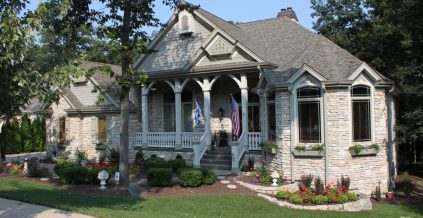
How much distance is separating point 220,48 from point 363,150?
26.5 feet

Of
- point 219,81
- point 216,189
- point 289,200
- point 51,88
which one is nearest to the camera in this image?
point 51,88

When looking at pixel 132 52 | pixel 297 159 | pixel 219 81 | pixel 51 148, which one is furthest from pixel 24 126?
pixel 297 159

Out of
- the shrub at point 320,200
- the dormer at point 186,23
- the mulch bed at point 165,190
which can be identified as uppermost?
the dormer at point 186,23

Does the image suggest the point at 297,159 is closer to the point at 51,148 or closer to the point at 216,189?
the point at 216,189

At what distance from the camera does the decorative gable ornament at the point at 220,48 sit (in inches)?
775

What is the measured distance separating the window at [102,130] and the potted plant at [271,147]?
10.7m

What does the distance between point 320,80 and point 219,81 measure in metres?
7.54

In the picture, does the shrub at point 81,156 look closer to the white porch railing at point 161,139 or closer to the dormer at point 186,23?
the white porch railing at point 161,139

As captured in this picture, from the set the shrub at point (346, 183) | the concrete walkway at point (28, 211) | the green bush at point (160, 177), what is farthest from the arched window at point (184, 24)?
the concrete walkway at point (28, 211)

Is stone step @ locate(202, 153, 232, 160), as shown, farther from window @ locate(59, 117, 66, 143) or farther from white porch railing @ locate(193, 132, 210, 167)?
window @ locate(59, 117, 66, 143)

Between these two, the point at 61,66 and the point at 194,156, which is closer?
the point at 61,66

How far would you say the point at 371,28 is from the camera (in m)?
24.4

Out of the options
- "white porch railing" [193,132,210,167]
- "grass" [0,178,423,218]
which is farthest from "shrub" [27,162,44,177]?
"white porch railing" [193,132,210,167]

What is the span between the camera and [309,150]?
15.9 meters
